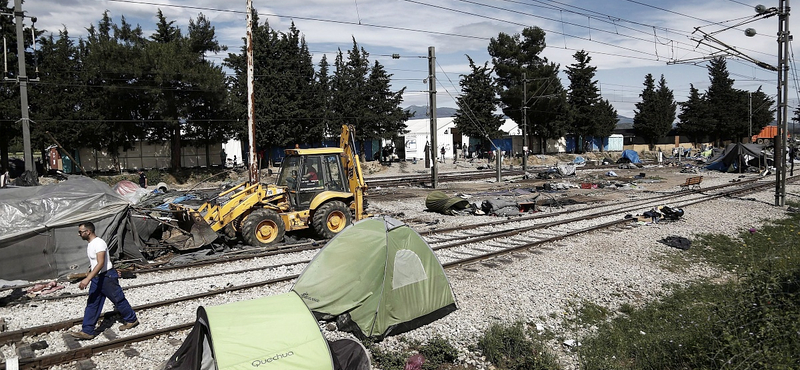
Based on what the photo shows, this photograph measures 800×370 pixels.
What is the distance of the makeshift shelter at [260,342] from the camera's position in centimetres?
499

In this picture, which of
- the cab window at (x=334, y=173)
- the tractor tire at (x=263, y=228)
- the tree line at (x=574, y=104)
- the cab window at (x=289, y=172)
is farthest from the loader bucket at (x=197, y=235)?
the tree line at (x=574, y=104)

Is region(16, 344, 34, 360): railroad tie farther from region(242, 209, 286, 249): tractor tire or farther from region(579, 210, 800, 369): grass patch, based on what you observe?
region(579, 210, 800, 369): grass patch

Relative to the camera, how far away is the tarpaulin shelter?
1013 centimetres

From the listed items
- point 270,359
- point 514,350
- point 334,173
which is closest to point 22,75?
point 334,173

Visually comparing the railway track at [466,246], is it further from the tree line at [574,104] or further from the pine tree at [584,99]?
the pine tree at [584,99]

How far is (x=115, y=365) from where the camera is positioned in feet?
21.3

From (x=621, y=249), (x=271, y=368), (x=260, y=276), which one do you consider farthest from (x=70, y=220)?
(x=621, y=249)

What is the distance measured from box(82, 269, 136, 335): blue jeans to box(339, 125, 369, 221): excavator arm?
23.9ft

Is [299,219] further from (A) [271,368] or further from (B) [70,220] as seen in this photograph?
(A) [271,368]

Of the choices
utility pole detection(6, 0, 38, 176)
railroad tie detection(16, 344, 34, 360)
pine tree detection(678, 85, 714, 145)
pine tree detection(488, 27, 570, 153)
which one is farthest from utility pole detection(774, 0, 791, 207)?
pine tree detection(678, 85, 714, 145)

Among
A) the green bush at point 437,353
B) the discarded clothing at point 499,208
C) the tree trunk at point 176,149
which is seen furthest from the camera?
the tree trunk at point 176,149

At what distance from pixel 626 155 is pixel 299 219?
128 ft

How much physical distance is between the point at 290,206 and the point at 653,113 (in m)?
67.9

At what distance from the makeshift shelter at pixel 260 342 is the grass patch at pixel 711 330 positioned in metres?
3.21
